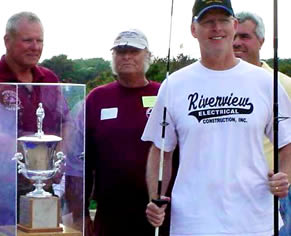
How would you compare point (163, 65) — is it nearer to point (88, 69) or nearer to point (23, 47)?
point (88, 69)

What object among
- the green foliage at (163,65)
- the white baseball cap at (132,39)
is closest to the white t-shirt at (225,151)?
the green foliage at (163,65)

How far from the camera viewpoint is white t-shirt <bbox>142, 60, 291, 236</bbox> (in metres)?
3.75

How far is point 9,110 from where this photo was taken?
172 inches

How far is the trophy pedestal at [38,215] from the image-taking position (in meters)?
4.38

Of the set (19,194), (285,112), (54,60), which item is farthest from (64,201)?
(54,60)

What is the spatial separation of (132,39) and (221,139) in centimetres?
166

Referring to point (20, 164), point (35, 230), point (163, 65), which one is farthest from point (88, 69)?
point (35, 230)

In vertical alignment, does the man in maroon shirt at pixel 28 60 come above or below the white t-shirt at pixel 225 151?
above

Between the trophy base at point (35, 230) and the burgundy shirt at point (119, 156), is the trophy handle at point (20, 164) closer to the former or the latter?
the trophy base at point (35, 230)

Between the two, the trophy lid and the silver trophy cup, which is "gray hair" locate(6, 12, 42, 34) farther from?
the trophy lid

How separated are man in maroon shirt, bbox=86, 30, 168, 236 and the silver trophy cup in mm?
671

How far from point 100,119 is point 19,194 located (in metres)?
0.94

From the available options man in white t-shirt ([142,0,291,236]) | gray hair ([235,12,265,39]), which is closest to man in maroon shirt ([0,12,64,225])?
man in white t-shirt ([142,0,291,236])

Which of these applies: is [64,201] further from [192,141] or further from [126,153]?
[192,141]
